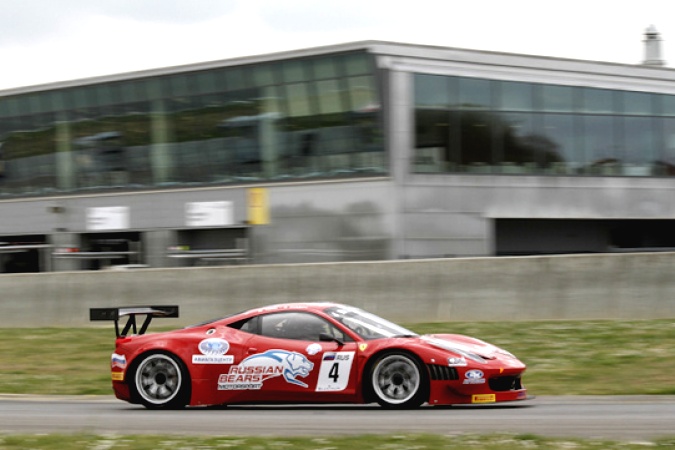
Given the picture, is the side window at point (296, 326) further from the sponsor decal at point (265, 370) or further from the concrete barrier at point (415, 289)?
the concrete barrier at point (415, 289)

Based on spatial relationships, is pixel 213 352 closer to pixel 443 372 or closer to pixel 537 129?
pixel 443 372

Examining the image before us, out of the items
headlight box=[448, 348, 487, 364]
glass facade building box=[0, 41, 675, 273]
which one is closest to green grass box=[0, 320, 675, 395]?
headlight box=[448, 348, 487, 364]

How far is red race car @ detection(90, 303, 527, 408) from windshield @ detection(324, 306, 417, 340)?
10 mm

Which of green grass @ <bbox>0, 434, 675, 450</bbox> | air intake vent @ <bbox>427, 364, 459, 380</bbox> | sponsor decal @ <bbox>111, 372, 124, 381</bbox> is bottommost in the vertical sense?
green grass @ <bbox>0, 434, 675, 450</bbox>

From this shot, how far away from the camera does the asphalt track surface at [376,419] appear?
9.14 meters

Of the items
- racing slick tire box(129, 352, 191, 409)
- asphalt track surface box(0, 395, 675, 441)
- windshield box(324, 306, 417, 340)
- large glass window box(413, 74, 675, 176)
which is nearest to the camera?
asphalt track surface box(0, 395, 675, 441)

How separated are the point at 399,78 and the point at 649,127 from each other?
29.9 ft

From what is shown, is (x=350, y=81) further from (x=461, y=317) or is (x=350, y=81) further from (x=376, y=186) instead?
(x=461, y=317)

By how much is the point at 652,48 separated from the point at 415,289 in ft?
77.6

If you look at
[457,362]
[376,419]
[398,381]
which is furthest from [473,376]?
[376,419]

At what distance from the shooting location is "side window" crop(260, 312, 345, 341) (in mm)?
11586

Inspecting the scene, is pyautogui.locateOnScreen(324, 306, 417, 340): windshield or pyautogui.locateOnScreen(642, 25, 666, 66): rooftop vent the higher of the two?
pyautogui.locateOnScreen(642, 25, 666, 66): rooftop vent

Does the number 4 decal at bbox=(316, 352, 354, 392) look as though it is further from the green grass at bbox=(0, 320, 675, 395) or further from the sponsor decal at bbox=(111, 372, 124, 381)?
the green grass at bbox=(0, 320, 675, 395)

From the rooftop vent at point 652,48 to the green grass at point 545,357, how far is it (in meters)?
24.0
